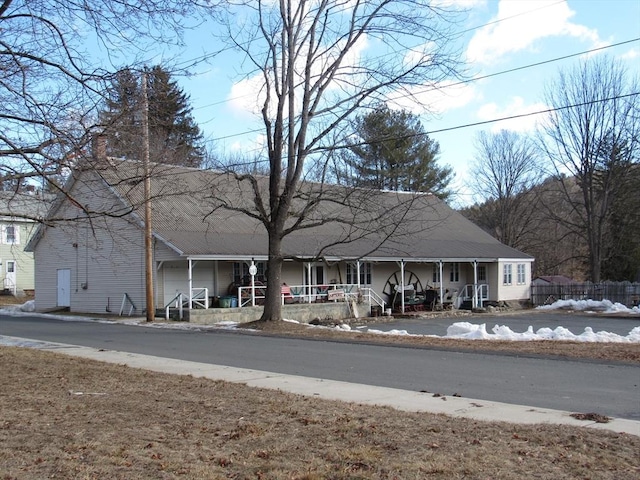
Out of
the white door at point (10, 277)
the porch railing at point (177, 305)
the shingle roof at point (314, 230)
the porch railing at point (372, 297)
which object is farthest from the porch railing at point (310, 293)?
the white door at point (10, 277)

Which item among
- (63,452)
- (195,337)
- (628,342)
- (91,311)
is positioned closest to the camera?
(63,452)

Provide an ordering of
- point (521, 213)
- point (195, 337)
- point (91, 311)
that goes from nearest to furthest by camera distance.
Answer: point (195, 337), point (91, 311), point (521, 213)

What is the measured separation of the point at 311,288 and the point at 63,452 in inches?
1082

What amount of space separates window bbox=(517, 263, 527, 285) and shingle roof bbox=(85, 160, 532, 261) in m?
0.70

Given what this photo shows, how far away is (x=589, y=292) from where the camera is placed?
139ft

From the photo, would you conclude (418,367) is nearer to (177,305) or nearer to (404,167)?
(177,305)

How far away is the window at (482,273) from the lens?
43.1 metres

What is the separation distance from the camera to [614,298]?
4203cm

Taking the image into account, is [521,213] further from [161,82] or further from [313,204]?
[161,82]

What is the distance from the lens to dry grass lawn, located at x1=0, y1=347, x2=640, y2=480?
5.70 m

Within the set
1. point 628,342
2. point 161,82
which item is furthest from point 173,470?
point 628,342

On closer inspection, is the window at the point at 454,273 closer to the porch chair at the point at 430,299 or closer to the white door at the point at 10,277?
the porch chair at the point at 430,299

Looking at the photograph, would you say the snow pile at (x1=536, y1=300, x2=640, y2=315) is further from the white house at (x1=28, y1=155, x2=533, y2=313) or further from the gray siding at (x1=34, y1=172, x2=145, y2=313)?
the gray siding at (x1=34, y1=172, x2=145, y2=313)

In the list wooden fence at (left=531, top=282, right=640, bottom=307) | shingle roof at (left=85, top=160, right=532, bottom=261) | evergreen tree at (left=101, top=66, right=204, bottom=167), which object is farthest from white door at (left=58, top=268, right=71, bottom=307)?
wooden fence at (left=531, top=282, right=640, bottom=307)
